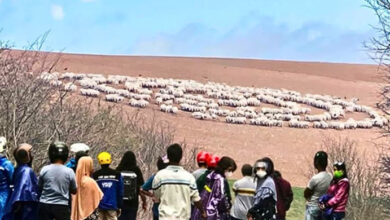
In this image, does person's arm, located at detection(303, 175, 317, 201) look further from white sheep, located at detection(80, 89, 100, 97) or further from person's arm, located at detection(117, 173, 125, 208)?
white sheep, located at detection(80, 89, 100, 97)

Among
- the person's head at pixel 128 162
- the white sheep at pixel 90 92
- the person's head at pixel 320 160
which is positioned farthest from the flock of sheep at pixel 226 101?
the person's head at pixel 320 160

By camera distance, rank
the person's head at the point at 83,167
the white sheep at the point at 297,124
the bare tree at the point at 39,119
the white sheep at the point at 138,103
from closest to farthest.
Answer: the person's head at the point at 83,167, the bare tree at the point at 39,119, the white sheep at the point at 138,103, the white sheep at the point at 297,124

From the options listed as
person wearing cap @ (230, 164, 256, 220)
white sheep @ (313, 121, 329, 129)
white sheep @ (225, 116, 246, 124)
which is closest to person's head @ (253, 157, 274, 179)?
person wearing cap @ (230, 164, 256, 220)

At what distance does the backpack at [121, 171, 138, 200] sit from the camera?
13156 mm

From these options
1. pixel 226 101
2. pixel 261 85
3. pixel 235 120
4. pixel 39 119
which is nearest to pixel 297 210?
pixel 39 119

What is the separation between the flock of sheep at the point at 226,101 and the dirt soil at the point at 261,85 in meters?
1.17

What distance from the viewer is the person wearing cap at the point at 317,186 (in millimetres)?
12445

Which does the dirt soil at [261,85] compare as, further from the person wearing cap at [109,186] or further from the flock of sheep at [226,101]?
the person wearing cap at [109,186]

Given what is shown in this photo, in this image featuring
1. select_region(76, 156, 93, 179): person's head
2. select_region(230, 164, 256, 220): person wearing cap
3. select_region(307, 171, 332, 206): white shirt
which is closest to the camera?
select_region(76, 156, 93, 179): person's head

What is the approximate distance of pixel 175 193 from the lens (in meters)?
10.7

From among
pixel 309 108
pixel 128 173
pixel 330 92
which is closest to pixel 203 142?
pixel 309 108

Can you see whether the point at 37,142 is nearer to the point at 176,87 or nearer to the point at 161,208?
the point at 161,208

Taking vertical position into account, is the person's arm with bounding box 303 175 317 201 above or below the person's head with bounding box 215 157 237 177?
below

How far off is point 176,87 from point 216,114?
821 cm
